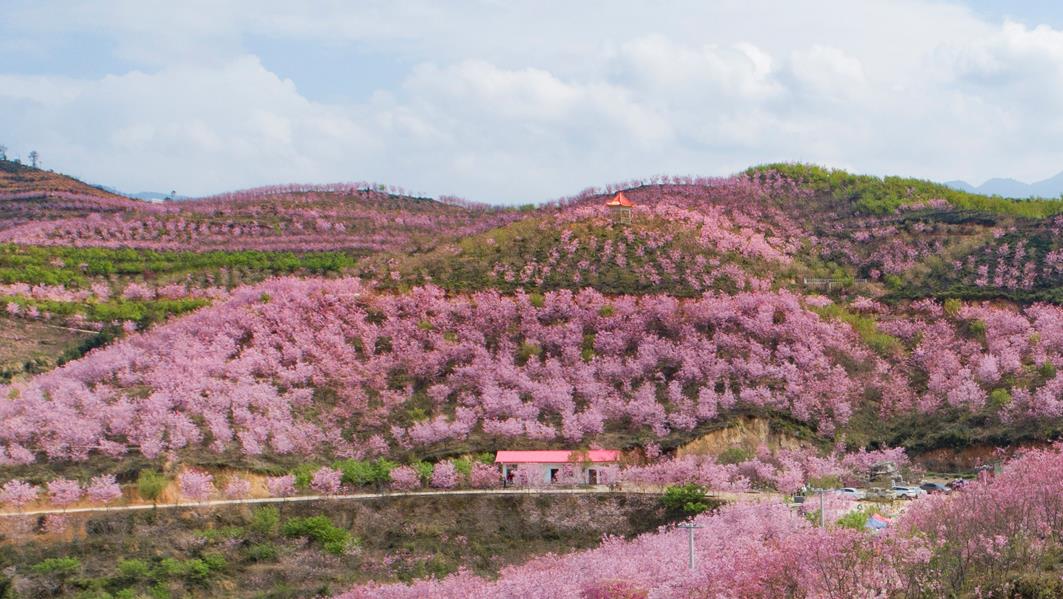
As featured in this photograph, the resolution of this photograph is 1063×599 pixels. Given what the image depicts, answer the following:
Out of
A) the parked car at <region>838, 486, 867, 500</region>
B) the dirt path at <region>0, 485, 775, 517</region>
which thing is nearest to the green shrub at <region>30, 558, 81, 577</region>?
the dirt path at <region>0, 485, 775, 517</region>

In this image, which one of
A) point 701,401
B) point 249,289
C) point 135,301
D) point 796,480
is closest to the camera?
point 796,480

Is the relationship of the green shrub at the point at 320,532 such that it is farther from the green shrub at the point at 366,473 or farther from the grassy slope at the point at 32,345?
the grassy slope at the point at 32,345

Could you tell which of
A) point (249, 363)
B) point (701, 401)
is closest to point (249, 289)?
point (249, 363)

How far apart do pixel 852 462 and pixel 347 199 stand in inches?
2599

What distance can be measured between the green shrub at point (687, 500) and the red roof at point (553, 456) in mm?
5136

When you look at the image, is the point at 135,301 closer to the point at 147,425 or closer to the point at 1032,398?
the point at 147,425

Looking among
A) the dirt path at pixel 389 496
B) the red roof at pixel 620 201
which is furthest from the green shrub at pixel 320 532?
the red roof at pixel 620 201

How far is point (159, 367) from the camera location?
56.8 metres

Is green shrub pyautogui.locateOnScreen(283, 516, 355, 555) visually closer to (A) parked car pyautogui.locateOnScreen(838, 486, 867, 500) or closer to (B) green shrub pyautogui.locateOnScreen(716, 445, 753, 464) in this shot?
(B) green shrub pyautogui.locateOnScreen(716, 445, 753, 464)

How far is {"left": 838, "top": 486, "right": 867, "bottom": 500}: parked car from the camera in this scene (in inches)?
1767

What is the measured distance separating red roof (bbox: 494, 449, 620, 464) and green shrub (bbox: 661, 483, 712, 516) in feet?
16.8

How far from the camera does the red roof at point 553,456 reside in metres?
50.5

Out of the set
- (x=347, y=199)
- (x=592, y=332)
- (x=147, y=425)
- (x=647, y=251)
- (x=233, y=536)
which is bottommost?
(x=233, y=536)

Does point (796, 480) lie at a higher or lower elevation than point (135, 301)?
lower
